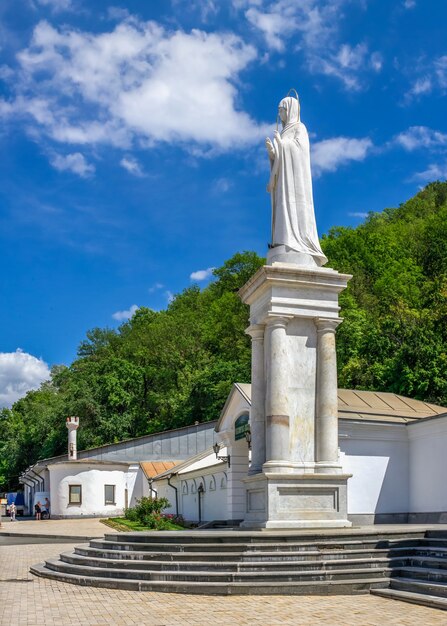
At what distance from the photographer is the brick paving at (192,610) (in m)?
8.91

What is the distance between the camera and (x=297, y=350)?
15656mm

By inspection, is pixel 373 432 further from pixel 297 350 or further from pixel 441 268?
pixel 441 268

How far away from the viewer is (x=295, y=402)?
15.4 metres

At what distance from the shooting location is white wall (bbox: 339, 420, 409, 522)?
71.1 ft

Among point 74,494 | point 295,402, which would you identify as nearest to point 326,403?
point 295,402

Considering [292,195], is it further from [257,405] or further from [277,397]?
[257,405]

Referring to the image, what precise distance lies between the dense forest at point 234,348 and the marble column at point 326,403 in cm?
1970

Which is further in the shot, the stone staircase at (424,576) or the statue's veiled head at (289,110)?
the statue's veiled head at (289,110)

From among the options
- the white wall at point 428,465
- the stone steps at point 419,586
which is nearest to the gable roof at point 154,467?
the white wall at point 428,465

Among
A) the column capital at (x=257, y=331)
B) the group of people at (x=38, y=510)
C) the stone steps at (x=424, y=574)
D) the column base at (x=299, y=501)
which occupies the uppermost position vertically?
the column capital at (x=257, y=331)

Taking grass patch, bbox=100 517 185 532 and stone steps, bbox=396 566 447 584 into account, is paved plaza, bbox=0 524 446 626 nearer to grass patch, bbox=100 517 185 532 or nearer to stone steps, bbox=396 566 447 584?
stone steps, bbox=396 566 447 584

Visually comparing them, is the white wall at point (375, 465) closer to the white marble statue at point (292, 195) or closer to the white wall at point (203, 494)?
the white wall at point (203, 494)

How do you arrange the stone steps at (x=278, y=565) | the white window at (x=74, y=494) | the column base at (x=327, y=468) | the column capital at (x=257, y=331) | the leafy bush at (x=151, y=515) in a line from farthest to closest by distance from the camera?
the white window at (x=74, y=494) < the leafy bush at (x=151, y=515) < the column capital at (x=257, y=331) < the column base at (x=327, y=468) < the stone steps at (x=278, y=565)

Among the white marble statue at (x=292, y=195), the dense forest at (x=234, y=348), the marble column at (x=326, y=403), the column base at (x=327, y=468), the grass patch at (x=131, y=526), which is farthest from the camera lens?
the dense forest at (x=234, y=348)
